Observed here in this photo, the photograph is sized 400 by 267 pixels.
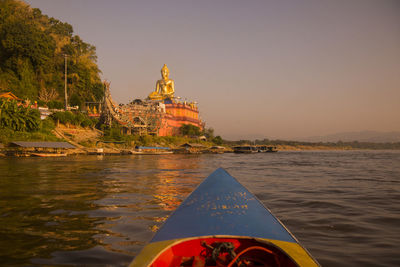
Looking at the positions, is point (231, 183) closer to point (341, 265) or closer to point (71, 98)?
point (341, 265)

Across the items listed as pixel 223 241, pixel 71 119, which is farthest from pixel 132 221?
pixel 71 119

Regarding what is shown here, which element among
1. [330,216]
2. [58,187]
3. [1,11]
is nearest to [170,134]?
[1,11]

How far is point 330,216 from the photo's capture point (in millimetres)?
5773

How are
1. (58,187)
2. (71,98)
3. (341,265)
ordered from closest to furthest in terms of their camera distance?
(341,265) → (58,187) → (71,98)

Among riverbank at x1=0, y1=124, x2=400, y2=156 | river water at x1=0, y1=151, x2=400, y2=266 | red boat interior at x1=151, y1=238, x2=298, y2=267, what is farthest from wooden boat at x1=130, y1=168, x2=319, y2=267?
riverbank at x1=0, y1=124, x2=400, y2=156

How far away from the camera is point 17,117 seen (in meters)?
27.0

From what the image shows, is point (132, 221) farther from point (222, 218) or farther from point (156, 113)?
point (156, 113)

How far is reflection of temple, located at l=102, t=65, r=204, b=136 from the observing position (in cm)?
4132

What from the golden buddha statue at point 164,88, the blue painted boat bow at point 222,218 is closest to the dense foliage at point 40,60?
the golden buddha statue at point 164,88

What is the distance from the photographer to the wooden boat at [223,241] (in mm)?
2422

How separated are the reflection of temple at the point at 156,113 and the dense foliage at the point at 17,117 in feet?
41.6

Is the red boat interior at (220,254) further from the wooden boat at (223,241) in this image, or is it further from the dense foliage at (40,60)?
the dense foliage at (40,60)

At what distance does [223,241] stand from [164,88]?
5622cm

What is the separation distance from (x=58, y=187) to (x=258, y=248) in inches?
327
